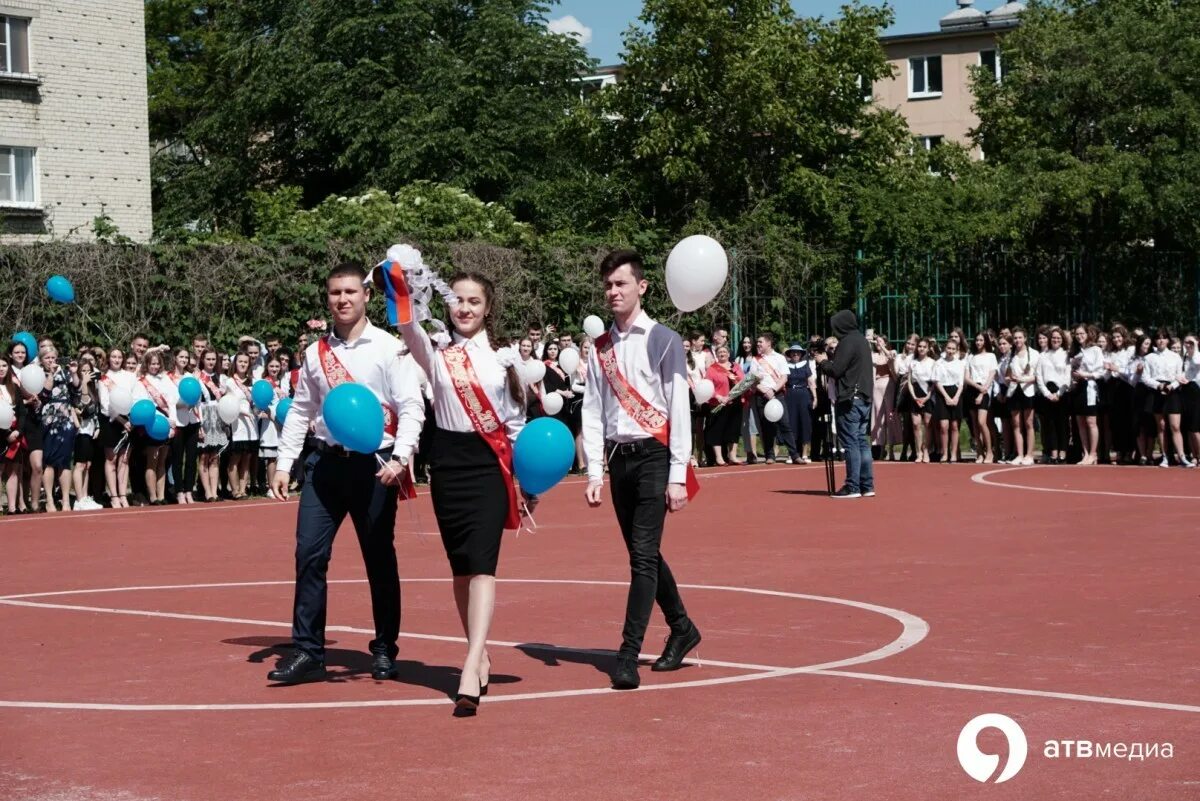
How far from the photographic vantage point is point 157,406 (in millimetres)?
20688

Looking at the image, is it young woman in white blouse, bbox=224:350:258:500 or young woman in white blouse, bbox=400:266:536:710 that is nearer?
young woman in white blouse, bbox=400:266:536:710

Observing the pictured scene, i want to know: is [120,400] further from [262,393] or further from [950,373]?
[950,373]

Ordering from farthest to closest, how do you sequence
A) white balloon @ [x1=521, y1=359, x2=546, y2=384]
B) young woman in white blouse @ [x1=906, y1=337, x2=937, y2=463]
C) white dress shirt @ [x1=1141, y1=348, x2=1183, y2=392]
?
young woman in white blouse @ [x1=906, y1=337, x2=937, y2=463] < white dress shirt @ [x1=1141, y1=348, x2=1183, y2=392] < white balloon @ [x1=521, y1=359, x2=546, y2=384]

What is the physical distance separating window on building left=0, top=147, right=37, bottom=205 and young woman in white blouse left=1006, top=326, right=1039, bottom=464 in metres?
22.5

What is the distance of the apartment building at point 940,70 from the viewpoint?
69.9m

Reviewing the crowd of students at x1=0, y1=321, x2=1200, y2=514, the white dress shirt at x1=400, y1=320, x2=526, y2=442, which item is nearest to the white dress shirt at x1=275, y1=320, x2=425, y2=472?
the white dress shirt at x1=400, y1=320, x2=526, y2=442

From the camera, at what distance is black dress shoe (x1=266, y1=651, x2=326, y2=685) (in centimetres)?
858

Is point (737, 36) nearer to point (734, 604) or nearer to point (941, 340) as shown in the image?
point (941, 340)

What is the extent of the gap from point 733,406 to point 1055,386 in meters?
4.82

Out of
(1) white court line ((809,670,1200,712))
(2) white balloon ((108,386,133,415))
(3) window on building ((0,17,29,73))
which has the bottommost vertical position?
(1) white court line ((809,670,1200,712))

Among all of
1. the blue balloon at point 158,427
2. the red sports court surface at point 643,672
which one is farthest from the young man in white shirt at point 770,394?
the red sports court surface at point 643,672

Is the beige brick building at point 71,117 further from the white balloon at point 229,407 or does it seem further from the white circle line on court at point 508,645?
the white circle line on court at point 508,645

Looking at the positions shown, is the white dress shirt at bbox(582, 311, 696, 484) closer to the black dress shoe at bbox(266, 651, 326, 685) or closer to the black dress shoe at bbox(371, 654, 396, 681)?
the black dress shoe at bbox(371, 654, 396, 681)

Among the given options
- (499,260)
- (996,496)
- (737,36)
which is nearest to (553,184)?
(737,36)
